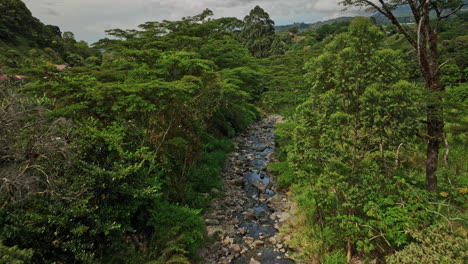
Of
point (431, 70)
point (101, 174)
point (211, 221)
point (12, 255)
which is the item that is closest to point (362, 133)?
point (431, 70)

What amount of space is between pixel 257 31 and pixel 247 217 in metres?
39.2

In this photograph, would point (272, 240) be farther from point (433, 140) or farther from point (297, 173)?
point (433, 140)

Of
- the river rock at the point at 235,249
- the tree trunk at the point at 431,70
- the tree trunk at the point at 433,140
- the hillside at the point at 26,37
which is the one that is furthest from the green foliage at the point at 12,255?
the hillside at the point at 26,37

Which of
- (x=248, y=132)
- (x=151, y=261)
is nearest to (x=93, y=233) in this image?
(x=151, y=261)

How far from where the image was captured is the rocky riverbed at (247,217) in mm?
7164

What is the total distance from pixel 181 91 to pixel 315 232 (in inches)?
235

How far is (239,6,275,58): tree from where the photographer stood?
39969mm

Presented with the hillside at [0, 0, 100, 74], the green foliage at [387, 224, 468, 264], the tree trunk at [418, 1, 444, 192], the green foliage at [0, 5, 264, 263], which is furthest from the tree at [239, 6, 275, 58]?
the green foliage at [387, 224, 468, 264]

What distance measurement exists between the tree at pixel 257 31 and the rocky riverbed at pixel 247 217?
2958cm

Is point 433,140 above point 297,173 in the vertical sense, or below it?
above

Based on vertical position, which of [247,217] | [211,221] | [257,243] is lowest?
[247,217]

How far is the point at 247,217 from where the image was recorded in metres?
9.09

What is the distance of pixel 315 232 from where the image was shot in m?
7.14

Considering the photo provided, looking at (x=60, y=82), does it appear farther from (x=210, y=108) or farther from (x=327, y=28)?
(x=327, y=28)
